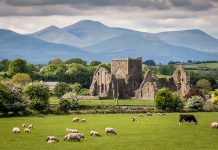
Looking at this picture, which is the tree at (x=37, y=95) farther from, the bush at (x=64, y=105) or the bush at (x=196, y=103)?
the bush at (x=196, y=103)

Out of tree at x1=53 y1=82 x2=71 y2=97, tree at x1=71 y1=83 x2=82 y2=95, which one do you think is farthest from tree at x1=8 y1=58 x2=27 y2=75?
tree at x1=53 y1=82 x2=71 y2=97

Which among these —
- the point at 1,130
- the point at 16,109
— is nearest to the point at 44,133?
the point at 1,130

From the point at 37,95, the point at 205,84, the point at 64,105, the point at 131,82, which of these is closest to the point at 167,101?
the point at 64,105

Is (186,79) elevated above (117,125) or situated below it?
above

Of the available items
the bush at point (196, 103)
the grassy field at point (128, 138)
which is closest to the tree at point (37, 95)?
the grassy field at point (128, 138)

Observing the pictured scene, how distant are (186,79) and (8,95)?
52.6m

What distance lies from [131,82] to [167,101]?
37300mm

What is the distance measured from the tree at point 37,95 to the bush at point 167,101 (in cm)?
2020

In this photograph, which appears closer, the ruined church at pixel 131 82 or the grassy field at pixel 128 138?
the grassy field at pixel 128 138

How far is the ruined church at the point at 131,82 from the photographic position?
412ft

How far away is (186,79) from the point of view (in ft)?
413

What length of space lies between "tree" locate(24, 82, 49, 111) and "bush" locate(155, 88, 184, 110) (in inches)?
795

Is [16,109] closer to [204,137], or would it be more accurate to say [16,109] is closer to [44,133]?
[44,133]

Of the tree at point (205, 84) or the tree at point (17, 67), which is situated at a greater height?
the tree at point (17, 67)
